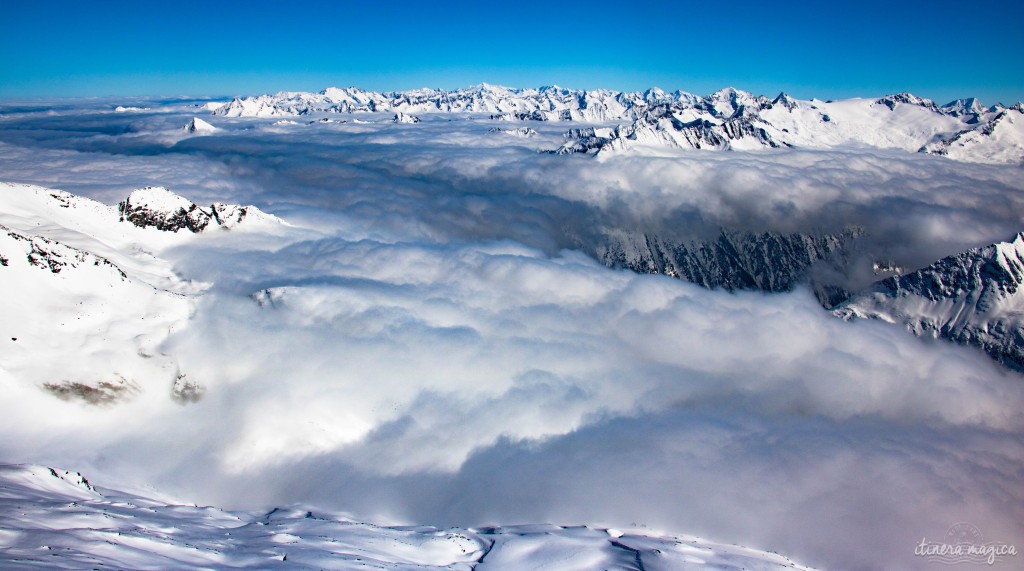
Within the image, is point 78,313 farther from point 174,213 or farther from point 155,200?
point 174,213

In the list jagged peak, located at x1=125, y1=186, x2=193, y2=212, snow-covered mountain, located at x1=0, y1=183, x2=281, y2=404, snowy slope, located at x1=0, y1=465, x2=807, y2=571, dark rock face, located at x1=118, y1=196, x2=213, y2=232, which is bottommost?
snowy slope, located at x1=0, y1=465, x2=807, y2=571

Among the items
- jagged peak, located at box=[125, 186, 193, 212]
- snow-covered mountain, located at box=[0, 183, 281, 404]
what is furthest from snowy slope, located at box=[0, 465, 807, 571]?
jagged peak, located at box=[125, 186, 193, 212]

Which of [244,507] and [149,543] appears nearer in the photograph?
[149,543]

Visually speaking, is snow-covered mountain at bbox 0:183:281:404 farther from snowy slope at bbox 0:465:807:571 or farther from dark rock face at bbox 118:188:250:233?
snowy slope at bbox 0:465:807:571

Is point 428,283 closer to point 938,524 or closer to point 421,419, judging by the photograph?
point 421,419

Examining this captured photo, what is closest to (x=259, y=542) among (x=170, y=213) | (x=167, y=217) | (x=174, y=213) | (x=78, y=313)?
(x=78, y=313)

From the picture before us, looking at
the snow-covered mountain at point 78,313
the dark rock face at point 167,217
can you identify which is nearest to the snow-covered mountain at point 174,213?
the dark rock face at point 167,217

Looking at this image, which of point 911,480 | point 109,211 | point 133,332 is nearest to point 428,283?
point 133,332

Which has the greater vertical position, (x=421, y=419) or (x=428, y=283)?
(x=428, y=283)
